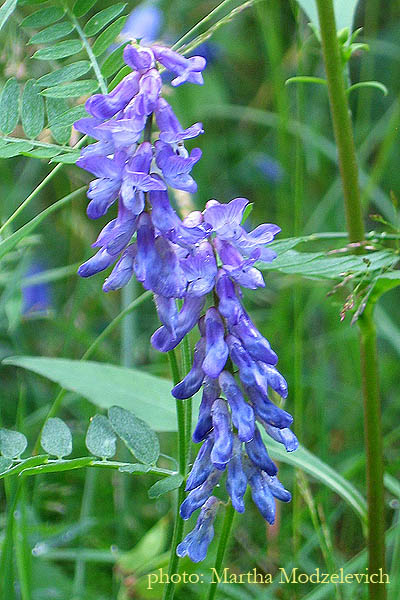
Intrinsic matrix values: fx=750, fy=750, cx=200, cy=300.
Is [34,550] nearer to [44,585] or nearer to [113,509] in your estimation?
[44,585]

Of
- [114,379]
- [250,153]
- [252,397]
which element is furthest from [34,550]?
[250,153]

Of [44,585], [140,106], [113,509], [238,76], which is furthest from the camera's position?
[238,76]

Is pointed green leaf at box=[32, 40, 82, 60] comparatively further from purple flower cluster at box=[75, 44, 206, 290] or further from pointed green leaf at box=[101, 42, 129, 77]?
purple flower cluster at box=[75, 44, 206, 290]

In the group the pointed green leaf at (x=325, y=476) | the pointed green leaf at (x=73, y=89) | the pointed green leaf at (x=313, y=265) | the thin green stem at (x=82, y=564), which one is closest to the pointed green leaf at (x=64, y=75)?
the pointed green leaf at (x=73, y=89)

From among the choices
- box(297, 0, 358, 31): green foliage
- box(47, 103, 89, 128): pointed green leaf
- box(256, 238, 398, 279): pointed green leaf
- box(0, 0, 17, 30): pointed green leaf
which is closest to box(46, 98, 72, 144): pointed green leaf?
box(47, 103, 89, 128): pointed green leaf

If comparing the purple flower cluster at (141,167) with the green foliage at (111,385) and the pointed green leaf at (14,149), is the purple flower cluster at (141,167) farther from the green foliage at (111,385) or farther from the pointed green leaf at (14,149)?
the green foliage at (111,385)

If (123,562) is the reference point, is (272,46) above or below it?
above
